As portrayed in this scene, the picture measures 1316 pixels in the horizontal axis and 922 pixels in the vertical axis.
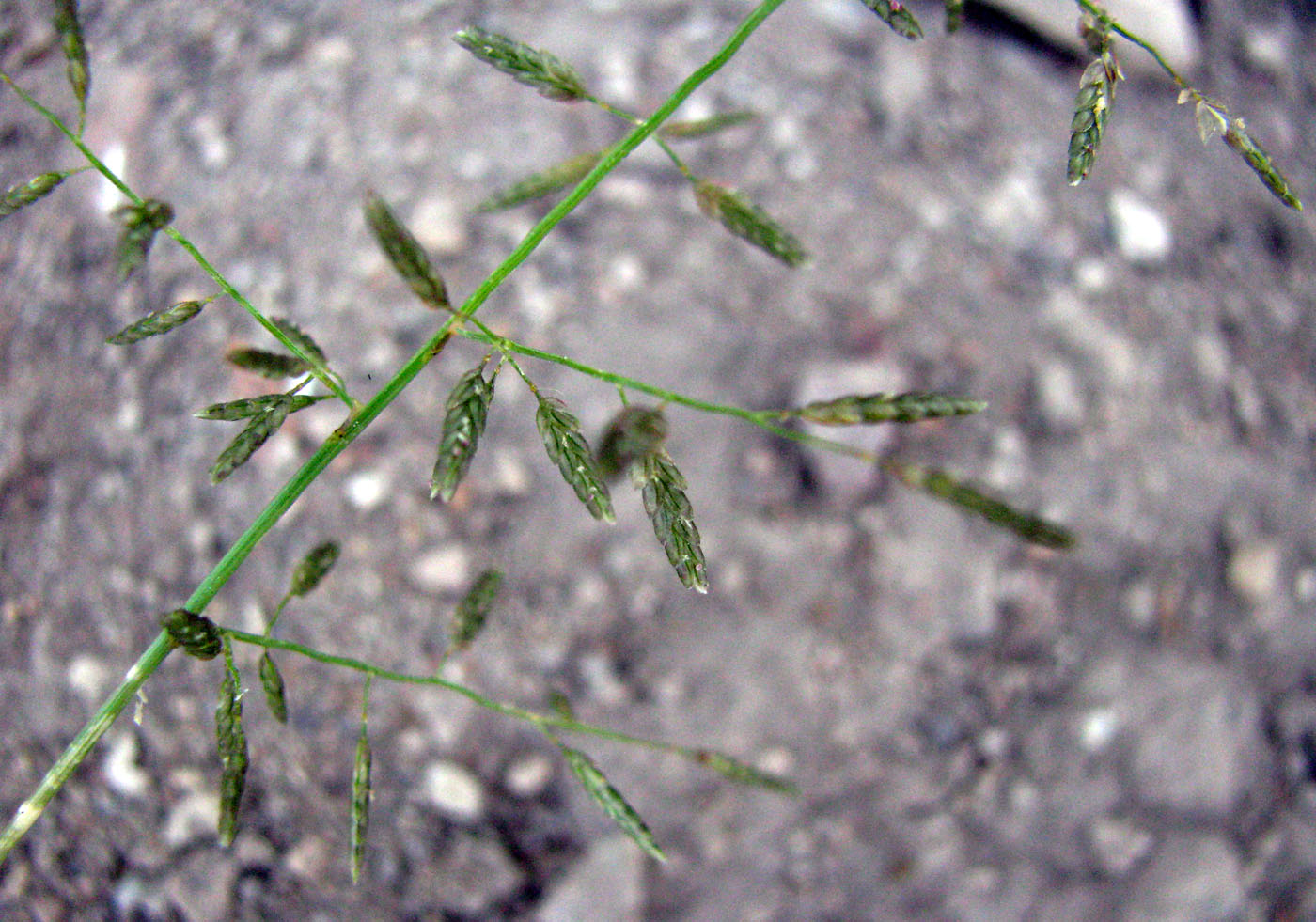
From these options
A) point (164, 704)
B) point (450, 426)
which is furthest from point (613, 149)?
point (164, 704)

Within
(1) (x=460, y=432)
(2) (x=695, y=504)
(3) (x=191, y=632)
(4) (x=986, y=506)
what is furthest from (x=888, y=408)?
(2) (x=695, y=504)

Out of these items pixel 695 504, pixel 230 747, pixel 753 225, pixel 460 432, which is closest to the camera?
pixel 460 432

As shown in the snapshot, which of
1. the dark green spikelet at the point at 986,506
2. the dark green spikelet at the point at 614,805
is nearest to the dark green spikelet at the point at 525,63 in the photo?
the dark green spikelet at the point at 986,506

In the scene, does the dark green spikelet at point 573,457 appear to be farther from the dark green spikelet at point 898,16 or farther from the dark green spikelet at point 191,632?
the dark green spikelet at point 898,16

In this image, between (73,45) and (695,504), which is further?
(695,504)

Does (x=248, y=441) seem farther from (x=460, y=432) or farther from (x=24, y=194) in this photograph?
(x=24, y=194)
